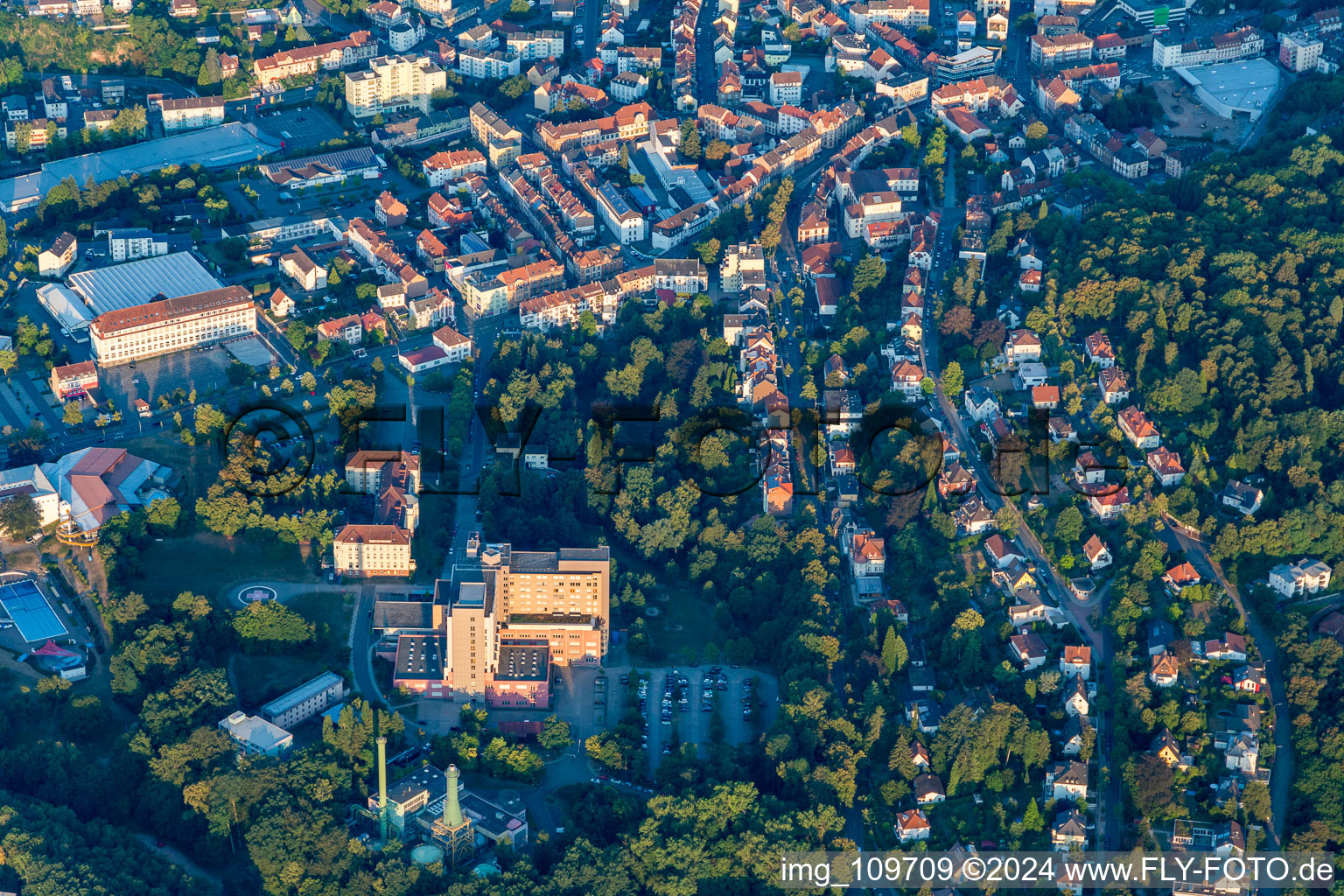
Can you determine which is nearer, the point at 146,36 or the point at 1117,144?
the point at 1117,144

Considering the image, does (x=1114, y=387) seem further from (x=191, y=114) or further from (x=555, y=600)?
(x=191, y=114)

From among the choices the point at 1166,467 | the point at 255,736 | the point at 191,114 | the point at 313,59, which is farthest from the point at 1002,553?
the point at 313,59

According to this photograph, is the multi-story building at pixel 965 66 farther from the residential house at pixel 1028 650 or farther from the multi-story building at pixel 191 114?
the residential house at pixel 1028 650

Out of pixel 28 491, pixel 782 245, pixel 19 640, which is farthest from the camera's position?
pixel 782 245

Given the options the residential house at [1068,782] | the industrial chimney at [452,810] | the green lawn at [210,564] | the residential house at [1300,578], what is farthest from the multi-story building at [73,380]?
the residential house at [1300,578]

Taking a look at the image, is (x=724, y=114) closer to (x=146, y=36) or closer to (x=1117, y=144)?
(x=1117, y=144)

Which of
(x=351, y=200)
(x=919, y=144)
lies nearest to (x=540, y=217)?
(x=351, y=200)
